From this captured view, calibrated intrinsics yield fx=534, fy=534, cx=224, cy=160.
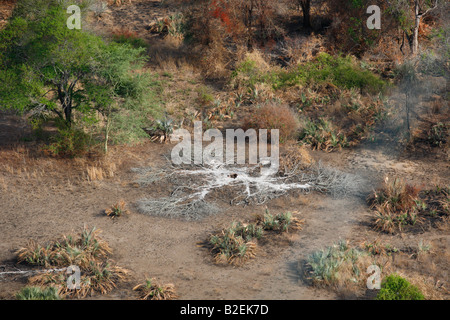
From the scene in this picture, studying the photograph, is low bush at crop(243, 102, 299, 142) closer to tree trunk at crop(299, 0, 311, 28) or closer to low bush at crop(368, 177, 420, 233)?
low bush at crop(368, 177, 420, 233)

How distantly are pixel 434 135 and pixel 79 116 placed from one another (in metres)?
10.5

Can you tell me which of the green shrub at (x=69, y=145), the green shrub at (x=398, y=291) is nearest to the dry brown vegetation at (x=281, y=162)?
the green shrub at (x=69, y=145)

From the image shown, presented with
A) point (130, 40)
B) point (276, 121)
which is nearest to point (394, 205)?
point (276, 121)

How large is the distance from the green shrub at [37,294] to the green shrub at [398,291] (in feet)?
17.6

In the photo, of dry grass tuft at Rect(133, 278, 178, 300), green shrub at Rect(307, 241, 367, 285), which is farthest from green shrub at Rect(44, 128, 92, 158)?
green shrub at Rect(307, 241, 367, 285)

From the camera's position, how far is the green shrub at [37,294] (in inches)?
351

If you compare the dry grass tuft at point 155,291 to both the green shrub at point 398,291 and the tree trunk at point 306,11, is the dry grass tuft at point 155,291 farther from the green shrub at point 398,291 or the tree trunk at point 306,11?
the tree trunk at point 306,11

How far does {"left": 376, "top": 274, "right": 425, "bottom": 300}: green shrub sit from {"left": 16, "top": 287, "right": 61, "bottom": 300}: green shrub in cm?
537

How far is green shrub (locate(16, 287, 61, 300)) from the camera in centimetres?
891

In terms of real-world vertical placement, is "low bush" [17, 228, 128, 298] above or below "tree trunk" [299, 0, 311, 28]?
below

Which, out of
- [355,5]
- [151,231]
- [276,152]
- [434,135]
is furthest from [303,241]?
[355,5]

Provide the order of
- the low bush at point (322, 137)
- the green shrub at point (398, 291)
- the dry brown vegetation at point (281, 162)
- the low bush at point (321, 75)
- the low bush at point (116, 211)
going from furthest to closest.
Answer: the low bush at point (321, 75) → the low bush at point (322, 137) → the low bush at point (116, 211) → the dry brown vegetation at point (281, 162) → the green shrub at point (398, 291)

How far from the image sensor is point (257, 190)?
43.9 feet

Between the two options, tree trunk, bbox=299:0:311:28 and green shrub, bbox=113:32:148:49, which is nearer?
green shrub, bbox=113:32:148:49
